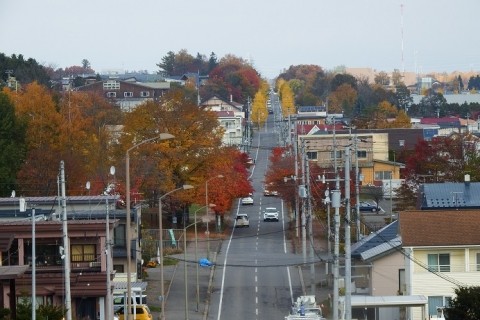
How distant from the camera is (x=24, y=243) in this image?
37.5m

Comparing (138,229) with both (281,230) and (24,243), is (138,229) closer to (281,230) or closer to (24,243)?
(24,243)

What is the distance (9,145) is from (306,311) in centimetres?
2851

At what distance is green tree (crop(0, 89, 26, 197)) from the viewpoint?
56.5m

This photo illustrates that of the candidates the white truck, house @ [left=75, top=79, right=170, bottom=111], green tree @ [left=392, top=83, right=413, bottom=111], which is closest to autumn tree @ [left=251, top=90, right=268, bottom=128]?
house @ [left=75, top=79, right=170, bottom=111]

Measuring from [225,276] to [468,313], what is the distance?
20.4 meters

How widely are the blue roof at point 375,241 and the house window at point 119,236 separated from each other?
809 cm

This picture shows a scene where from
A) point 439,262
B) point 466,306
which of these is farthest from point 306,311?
point 466,306

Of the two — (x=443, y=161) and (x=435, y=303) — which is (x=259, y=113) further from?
(x=435, y=303)

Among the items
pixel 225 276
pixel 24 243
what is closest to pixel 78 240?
pixel 24 243

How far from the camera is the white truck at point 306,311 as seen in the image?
3322 cm

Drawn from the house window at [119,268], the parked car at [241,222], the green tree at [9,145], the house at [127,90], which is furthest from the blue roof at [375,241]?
the house at [127,90]

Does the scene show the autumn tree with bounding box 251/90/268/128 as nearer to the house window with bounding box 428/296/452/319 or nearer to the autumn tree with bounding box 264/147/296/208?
the autumn tree with bounding box 264/147/296/208

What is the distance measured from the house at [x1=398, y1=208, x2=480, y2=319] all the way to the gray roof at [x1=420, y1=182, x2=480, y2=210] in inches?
211

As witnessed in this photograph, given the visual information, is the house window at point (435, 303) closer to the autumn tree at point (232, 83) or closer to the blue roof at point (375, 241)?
the blue roof at point (375, 241)
